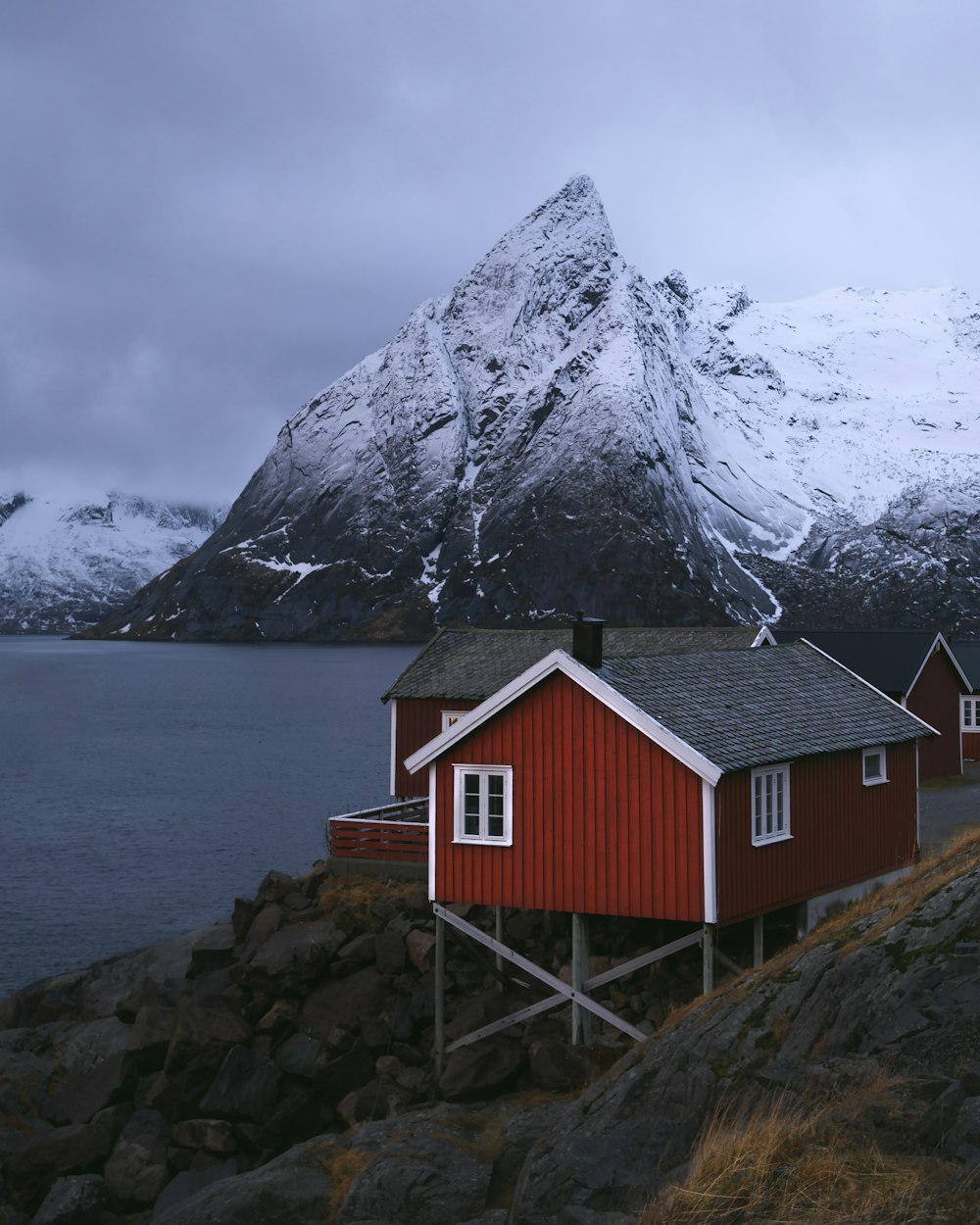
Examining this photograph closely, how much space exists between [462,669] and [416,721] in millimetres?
2073

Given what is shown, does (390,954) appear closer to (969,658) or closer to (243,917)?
(243,917)

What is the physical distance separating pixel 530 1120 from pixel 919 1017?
5910mm

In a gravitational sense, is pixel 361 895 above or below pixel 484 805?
below

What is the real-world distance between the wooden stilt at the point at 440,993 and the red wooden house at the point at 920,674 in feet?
85.8

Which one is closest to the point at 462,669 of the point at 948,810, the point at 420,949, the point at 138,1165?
the point at 420,949

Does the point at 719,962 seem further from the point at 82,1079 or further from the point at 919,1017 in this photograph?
the point at 82,1079

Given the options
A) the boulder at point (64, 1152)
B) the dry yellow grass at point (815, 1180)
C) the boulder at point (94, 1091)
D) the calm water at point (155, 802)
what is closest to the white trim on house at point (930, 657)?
the calm water at point (155, 802)

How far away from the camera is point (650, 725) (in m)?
20.0

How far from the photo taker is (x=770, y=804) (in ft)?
69.8

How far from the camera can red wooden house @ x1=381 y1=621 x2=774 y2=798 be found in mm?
35250

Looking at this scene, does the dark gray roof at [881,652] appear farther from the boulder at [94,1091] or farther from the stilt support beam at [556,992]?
the boulder at [94,1091]

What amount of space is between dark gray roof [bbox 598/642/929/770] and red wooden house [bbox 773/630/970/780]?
60.3ft

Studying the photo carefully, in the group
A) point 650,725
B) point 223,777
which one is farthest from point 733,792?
point 223,777

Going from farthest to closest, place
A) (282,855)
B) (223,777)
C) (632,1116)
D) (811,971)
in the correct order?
1. (223,777)
2. (282,855)
3. (811,971)
4. (632,1116)
